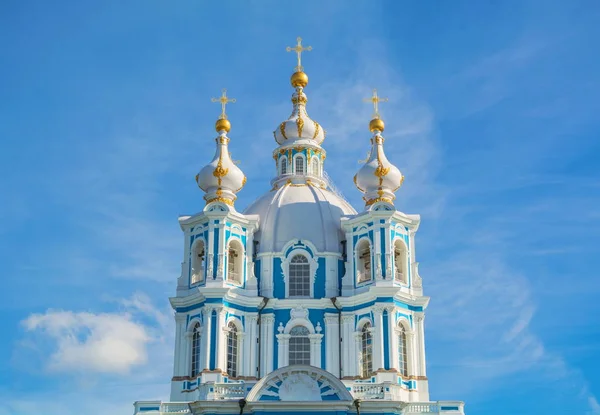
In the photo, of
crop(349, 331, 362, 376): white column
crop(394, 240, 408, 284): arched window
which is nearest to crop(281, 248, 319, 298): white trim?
crop(349, 331, 362, 376): white column

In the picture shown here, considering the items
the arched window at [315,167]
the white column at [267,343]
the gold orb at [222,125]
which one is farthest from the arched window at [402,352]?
the gold orb at [222,125]

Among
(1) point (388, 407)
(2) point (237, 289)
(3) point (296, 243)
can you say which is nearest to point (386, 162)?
(3) point (296, 243)

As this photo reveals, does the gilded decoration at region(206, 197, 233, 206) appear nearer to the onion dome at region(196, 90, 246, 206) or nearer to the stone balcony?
the onion dome at region(196, 90, 246, 206)

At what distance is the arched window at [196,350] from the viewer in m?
43.0

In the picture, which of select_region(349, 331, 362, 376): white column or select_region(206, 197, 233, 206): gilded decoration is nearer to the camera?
select_region(349, 331, 362, 376): white column

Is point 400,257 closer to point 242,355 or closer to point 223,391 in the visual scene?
point 242,355

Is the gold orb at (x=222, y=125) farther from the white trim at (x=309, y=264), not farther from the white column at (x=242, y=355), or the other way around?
the white column at (x=242, y=355)

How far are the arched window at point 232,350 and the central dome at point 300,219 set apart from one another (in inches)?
163

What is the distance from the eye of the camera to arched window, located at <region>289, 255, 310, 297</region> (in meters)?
45.2

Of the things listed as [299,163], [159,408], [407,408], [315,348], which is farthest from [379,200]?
[159,408]

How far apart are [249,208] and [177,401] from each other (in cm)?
1050

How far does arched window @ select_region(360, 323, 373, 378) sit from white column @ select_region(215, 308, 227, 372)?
18.6ft

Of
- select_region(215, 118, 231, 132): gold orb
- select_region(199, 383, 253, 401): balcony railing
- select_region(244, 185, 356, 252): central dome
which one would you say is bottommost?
select_region(199, 383, 253, 401): balcony railing

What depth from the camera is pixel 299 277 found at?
149ft
